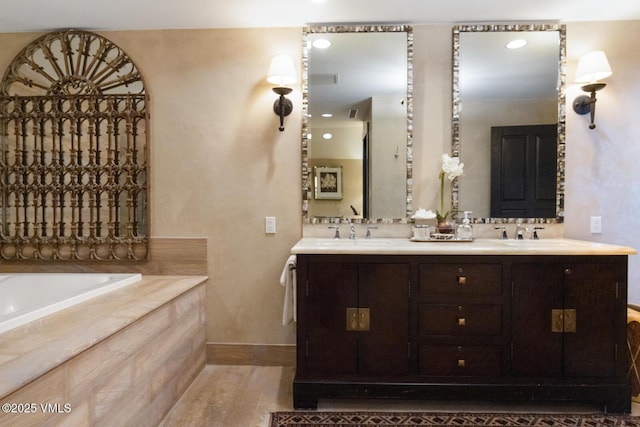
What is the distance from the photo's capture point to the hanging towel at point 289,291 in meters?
2.16

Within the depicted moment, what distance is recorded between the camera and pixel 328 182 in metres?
2.42

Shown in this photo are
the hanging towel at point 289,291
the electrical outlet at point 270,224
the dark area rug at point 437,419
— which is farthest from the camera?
the electrical outlet at point 270,224

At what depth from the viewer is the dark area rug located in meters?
1.78

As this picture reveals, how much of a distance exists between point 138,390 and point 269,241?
1174mm

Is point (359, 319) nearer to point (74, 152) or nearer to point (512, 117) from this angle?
point (512, 117)

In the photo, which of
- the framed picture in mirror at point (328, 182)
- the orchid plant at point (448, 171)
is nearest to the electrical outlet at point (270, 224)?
the framed picture in mirror at point (328, 182)

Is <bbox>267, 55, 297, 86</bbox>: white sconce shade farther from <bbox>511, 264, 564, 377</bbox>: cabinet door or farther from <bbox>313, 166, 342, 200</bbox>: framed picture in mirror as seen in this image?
<bbox>511, 264, 564, 377</bbox>: cabinet door

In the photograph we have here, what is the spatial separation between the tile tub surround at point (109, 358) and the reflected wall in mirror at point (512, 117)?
210cm

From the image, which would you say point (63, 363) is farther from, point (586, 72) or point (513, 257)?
point (586, 72)

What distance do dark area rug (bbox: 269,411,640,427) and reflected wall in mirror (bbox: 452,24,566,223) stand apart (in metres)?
1.16

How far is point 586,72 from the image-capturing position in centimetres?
222

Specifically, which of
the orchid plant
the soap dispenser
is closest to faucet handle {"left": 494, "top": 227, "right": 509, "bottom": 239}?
the soap dispenser

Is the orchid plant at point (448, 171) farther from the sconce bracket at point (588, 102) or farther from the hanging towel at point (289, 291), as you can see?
the hanging towel at point (289, 291)

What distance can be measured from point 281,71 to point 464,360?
2.01 metres
